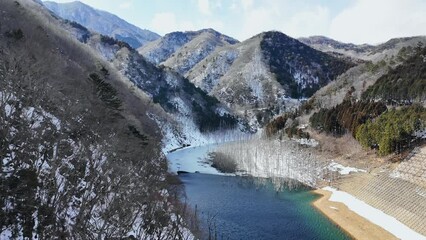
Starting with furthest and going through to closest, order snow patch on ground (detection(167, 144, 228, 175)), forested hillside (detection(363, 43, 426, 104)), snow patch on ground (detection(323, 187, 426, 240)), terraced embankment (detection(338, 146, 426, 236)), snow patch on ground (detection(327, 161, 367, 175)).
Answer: snow patch on ground (detection(167, 144, 228, 175)) → forested hillside (detection(363, 43, 426, 104)) → snow patch on ground (detection(327, 161, 367, 175)) → terraced embankment (detection(338, 146, 426, 236)) → snow patch on ground (detection(323, 187, 426, 240))

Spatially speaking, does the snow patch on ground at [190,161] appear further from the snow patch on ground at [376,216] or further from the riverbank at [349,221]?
the snow patch on ground at [376,216]

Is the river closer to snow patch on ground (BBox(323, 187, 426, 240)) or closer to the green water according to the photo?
the green water

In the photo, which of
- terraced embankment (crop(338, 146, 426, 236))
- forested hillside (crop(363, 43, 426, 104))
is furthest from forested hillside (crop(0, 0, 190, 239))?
forested hillside (crop(363, 43, 426, 104))

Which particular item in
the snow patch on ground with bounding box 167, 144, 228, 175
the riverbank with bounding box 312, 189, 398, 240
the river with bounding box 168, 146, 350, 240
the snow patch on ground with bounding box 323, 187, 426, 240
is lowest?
the snow patch on ground with bounding box 167, 144, 228, 175

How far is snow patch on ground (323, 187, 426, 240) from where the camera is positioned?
4044 centimetres

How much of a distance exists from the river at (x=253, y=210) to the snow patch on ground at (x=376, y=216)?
4220 mm

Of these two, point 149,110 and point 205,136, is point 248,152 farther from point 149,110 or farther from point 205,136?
point 205,136

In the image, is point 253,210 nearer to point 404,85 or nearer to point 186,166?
point 186,166

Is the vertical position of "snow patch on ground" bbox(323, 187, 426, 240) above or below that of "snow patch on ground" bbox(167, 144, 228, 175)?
above

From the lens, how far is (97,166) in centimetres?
3209

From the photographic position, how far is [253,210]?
50375 millimetres

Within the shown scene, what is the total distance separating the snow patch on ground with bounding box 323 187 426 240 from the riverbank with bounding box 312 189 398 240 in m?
0.64

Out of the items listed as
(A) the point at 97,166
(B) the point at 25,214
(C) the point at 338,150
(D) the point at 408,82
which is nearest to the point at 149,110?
(C) the point at 338,150

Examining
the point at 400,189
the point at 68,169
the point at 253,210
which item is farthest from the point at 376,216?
the point at 68,169
